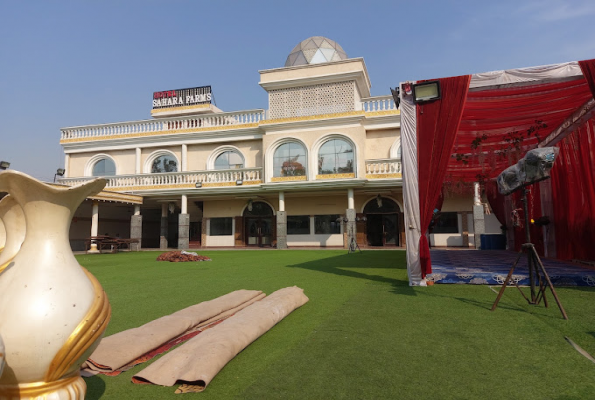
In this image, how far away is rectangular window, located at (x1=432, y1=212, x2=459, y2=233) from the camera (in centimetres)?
1806

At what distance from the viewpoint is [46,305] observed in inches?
53.9

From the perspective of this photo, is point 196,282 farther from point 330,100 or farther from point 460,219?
point 460,219

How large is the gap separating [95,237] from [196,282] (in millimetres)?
12082

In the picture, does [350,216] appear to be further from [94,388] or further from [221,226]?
[94,388]

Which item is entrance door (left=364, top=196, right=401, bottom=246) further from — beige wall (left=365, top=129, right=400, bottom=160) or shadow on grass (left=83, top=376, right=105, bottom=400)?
shadow on grass (left=83, top=376, right=105, bottom=400)

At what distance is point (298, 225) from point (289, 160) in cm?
386

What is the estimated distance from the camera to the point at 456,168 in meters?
10.5

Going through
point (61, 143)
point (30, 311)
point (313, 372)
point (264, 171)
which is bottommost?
point (313, 372)

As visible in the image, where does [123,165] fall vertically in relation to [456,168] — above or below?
above

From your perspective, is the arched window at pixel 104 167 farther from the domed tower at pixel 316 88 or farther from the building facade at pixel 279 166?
the domed tower at pixel 316 88

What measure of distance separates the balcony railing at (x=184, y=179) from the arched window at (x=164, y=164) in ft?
5.21

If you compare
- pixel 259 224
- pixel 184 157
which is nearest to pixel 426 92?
pixel 259 224

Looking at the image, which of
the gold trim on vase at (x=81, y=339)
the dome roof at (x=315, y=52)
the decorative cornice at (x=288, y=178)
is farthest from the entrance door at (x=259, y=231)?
the gold trim on vase at (x=81, y=339)

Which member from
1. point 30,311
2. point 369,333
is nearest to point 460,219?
point 369,333
